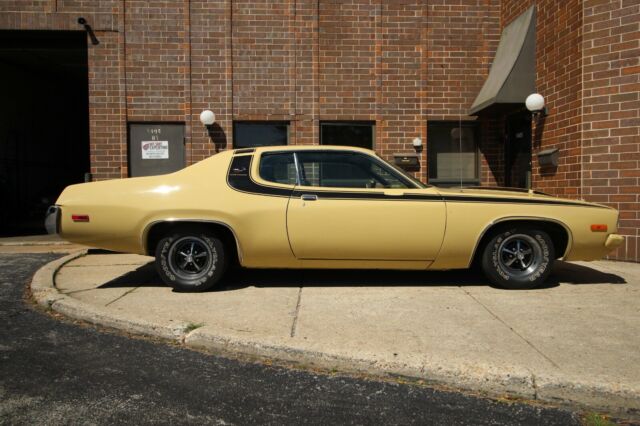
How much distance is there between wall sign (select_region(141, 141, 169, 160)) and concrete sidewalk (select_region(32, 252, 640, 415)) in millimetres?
4153

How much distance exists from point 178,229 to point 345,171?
1879mm

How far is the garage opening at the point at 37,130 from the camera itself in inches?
596

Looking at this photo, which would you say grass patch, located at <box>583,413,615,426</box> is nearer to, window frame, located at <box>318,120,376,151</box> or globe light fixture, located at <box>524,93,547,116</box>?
globe light fixture, located at <box>524,93,547,116</box>

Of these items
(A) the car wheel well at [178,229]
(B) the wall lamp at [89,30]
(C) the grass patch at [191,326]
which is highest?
(B) the wall lamp at [89,30]

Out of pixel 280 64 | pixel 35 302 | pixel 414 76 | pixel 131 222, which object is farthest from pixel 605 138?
pixel 35 302

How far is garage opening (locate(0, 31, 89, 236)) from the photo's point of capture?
49.7 ft

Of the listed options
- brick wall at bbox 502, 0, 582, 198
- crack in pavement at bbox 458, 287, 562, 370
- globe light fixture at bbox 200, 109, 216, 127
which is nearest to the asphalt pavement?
crack in pavement at bbox 458, 287, 562, 370

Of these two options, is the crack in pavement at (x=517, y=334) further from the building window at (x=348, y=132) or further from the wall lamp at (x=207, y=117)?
the wall lamp at (x=207, y=117)

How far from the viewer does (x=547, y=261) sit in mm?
5340

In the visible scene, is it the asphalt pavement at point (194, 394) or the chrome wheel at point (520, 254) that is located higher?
the chrome wheel at point (520, 254)

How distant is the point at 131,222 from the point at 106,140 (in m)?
5.66

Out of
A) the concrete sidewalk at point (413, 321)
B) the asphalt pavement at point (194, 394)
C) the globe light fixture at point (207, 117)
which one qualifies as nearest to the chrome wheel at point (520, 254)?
the concrete sidewalk at point (413, 321)

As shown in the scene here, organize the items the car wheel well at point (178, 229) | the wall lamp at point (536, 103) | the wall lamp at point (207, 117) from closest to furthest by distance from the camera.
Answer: the car wheel well at point (178, 229) → the wall lamp at point (536, 103) → the wall lamp at point (207, 117)

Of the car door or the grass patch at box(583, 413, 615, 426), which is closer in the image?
the grass patch at box(583, 413, 615, 426)
